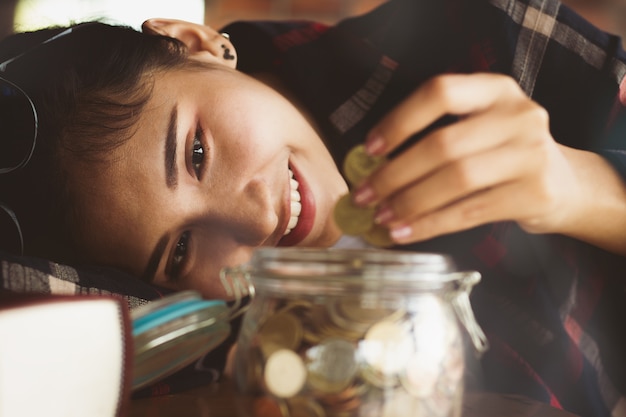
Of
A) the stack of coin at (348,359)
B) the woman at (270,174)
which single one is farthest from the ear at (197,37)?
the stack of coin at (348,359)

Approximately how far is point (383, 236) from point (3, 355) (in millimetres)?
226

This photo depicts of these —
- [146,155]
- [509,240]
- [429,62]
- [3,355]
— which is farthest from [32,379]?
[429,62]

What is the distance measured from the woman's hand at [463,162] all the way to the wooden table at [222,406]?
0.15 metres

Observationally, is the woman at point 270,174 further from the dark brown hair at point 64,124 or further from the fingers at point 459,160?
the fingers at point 459,160

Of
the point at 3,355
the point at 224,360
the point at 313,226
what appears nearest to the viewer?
the point at 3,355

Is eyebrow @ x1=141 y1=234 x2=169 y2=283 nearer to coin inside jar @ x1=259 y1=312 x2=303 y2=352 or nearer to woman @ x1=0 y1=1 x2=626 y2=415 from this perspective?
woman @ x1=0 y1=1 x2=626 y2=415

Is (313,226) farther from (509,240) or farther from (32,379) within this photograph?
(32,379)

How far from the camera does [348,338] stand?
34 centimetres

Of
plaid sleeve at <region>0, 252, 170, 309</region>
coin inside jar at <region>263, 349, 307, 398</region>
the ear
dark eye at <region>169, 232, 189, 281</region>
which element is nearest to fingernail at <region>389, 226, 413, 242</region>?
coin inside jar at <region>263, 349, 307, 398</region>

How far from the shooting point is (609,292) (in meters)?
0.69

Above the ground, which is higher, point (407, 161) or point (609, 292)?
point (407, 161)

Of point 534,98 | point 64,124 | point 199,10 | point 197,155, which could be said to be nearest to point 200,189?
point 197,155

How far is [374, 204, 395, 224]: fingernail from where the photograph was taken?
400 millimetres

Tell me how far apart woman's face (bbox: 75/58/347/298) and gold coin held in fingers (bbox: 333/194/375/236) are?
8.7 inches
